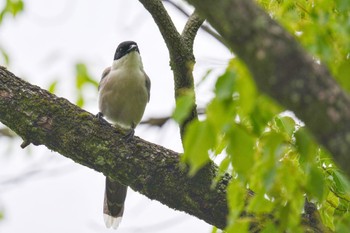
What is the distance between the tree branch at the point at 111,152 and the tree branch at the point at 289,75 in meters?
2.16

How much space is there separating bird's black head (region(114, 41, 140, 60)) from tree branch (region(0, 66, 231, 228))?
2.30 m

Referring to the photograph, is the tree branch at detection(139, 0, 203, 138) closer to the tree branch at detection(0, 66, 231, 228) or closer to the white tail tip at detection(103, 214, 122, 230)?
the tree branch at detection(0, 66, 231, 228)

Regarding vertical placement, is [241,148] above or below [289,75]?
below

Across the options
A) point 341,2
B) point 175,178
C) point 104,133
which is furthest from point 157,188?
point 341,2

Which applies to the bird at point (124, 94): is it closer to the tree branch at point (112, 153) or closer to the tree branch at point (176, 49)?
the tree branch at point (112, 153)

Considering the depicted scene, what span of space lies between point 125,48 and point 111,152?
259 centimetres

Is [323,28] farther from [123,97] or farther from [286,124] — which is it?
[123,97]

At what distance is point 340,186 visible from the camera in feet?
11.1

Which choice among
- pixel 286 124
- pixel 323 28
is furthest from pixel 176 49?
pixel 323 28

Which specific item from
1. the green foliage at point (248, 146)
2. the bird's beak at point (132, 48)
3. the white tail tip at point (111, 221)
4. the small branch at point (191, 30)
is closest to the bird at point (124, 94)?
the bird's beak at point (132, 48)

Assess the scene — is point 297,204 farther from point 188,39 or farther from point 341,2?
point 188,39

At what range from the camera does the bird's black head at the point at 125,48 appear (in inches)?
254

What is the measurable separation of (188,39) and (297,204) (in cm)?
185

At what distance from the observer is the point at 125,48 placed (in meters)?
6.53
